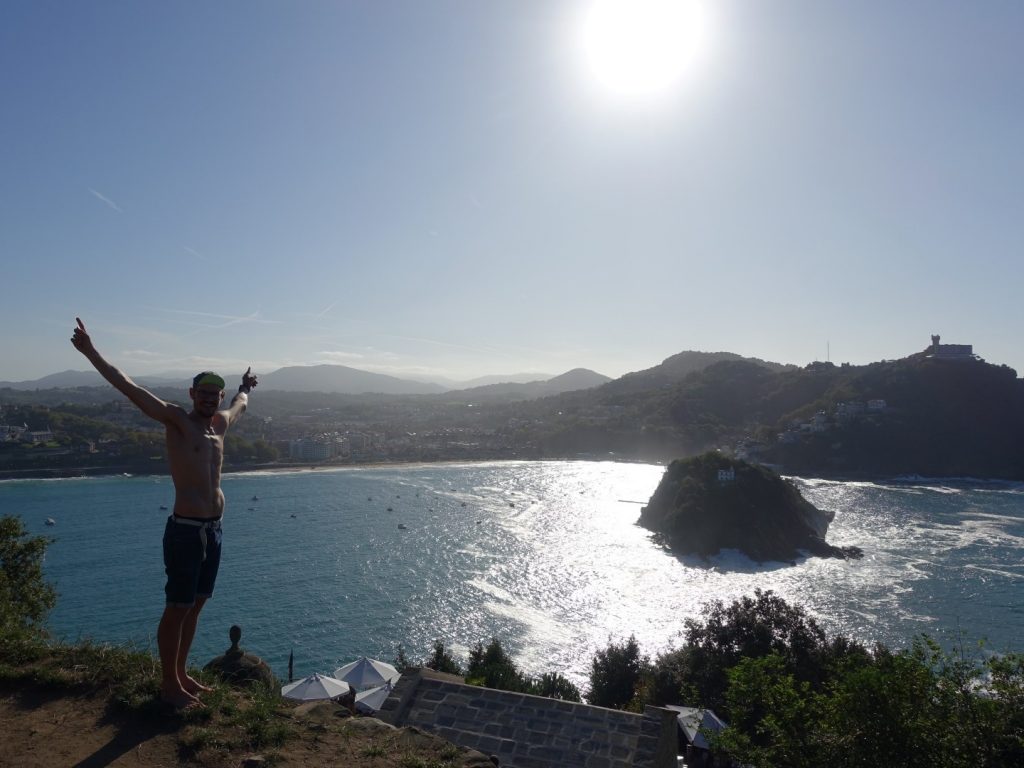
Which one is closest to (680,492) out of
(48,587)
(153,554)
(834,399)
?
(153,554)

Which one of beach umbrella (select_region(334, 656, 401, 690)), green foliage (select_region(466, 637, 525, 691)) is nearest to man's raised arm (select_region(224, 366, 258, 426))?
green foliage (select_region(466, 637, 525, 691))

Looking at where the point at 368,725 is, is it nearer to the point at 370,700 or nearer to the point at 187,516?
the point at 187,516

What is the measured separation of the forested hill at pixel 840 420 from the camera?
57.3 meters

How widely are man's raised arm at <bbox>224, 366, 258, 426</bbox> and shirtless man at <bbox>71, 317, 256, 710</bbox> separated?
201 mm

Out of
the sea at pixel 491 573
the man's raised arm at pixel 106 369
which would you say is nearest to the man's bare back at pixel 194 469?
the man's raised arm at pixel 106 369

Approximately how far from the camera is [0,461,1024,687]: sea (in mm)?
19781

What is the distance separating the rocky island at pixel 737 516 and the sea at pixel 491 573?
1080 mm

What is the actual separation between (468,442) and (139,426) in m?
36.6

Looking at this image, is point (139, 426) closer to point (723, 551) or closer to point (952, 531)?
point (723, 551)

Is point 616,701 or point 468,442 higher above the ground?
point 468,442

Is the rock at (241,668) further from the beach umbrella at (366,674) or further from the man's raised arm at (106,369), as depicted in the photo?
the beach umbrella at (366,674)

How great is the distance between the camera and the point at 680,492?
119 ft

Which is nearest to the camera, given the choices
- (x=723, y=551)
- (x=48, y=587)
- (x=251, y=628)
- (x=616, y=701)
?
(x=48, y=587)

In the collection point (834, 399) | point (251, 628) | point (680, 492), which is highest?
point (834, 399)
